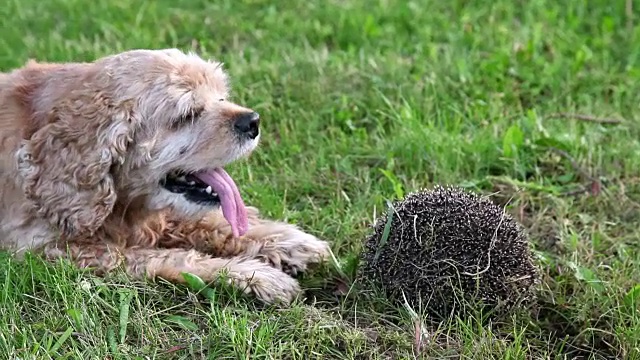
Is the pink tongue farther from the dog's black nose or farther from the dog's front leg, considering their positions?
the dog's black nose

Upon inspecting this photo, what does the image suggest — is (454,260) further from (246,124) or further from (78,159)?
(78,159)

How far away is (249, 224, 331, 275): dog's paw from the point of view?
4566 millimetres

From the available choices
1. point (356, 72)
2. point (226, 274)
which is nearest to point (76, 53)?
point (356, 72)

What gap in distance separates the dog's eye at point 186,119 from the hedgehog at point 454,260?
1074 millimetres

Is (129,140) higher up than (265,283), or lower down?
higher up

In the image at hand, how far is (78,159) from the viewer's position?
4.27 m

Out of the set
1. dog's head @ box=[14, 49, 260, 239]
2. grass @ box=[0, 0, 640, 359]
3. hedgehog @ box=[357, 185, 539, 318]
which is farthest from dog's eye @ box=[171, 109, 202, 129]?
hedgehog @ box=[357, 185, 539, 318]

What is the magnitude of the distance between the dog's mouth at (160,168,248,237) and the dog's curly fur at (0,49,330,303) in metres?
0.05

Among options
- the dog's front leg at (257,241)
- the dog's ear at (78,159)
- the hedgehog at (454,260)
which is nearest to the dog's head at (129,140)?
the dog's ear at (78,159)

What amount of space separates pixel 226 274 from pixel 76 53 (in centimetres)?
308

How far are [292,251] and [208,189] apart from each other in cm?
52

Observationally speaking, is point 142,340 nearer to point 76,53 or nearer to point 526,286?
point 526,286

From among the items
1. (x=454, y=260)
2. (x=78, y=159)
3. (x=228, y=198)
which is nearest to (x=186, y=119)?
(x=228, y=198)

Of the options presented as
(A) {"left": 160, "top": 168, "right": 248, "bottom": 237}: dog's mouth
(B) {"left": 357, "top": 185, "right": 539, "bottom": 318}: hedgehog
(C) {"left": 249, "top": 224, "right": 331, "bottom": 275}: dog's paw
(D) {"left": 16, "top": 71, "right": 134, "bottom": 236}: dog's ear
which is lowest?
(C) {"left": 249, "top": 224, "right": 331, "bottom": 275}: dog's paw
